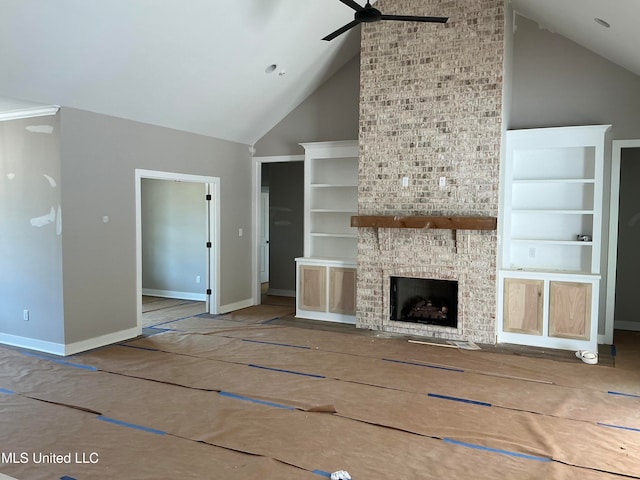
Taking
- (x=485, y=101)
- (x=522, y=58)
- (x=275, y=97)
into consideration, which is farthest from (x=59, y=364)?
(x=522, y=58)

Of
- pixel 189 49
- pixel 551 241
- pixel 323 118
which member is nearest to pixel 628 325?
pixel 551 241

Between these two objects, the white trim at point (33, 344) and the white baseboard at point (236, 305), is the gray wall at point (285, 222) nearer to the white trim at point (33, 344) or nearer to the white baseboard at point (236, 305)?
the white baseboard at point (236, 305)

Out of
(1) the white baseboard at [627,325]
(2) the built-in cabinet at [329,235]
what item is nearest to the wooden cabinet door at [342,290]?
(2) the built-in cabinet at [329,235]

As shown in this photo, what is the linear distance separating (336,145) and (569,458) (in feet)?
16.1

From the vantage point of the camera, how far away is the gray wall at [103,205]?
5.13m

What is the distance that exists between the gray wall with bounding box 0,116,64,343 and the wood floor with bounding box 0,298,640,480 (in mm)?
423

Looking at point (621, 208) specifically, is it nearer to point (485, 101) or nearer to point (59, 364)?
point (485, 101)

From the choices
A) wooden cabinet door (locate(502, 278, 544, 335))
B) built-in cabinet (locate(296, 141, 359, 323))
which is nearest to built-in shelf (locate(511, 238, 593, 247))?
wooden cabinet door (locate(502, 278, 544, 335))

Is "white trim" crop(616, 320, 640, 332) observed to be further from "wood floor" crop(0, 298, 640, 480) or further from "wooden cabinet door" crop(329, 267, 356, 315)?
"wooden cabinet door" crop(329, 267, 356, 315)

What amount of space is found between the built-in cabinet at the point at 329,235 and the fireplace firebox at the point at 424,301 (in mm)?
687

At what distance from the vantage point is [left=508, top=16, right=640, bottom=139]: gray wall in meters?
5.67

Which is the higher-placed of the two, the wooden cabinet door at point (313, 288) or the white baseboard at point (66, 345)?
the wooden cabinet door at point (313, 288)

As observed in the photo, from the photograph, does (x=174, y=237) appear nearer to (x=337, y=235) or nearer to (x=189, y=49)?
(x=337, y=235)

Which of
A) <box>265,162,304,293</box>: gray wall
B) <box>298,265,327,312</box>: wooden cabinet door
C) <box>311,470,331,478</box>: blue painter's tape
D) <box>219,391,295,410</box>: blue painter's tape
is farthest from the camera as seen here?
<box>265,162,304,293</box>: gray wall
